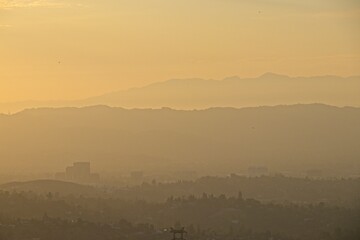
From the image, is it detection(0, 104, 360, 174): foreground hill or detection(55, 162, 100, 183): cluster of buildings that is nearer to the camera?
detection(55, 162, 100, 183): cluster of buildings

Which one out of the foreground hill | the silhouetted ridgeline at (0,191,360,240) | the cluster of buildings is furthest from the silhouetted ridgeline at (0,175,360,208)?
the foreground hill

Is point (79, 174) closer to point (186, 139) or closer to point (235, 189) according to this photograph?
point (235, 189)

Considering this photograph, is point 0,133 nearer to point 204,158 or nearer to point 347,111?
point 204,158

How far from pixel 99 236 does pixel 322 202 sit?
4360mm

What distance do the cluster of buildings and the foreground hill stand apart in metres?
0.24

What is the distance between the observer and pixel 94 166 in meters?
20.4

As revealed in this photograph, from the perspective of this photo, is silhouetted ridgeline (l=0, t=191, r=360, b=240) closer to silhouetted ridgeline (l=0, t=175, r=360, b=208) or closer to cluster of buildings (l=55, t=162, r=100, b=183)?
silhouetted ridgeline (l=0, t=175, r=360, b=208)

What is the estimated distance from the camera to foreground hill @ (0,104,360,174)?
65.6 ft

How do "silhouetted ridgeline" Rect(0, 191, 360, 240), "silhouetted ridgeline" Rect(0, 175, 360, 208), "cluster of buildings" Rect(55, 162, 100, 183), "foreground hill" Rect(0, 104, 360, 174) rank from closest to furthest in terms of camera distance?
"silhouetted ridgeline" Rect(0, 191, 360, 240), "silhouetted ridgeline" Rect(0, 175, 360, 208), "cluster of buildings" Rect(55, 162, 100, 183), "foreground hill" Rect(0, 104, 360, 174)

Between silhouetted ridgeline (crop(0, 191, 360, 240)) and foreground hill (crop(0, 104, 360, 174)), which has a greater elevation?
foreground hill (crop(0, 104, 360, 174))

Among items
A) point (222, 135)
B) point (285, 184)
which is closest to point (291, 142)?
point (222, 135)

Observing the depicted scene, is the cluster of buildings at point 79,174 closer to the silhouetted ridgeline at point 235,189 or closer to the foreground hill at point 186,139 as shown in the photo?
the foreground hill at point 186,139

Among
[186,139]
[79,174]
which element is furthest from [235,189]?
[186,139]

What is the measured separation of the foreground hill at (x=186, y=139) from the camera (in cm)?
2000
